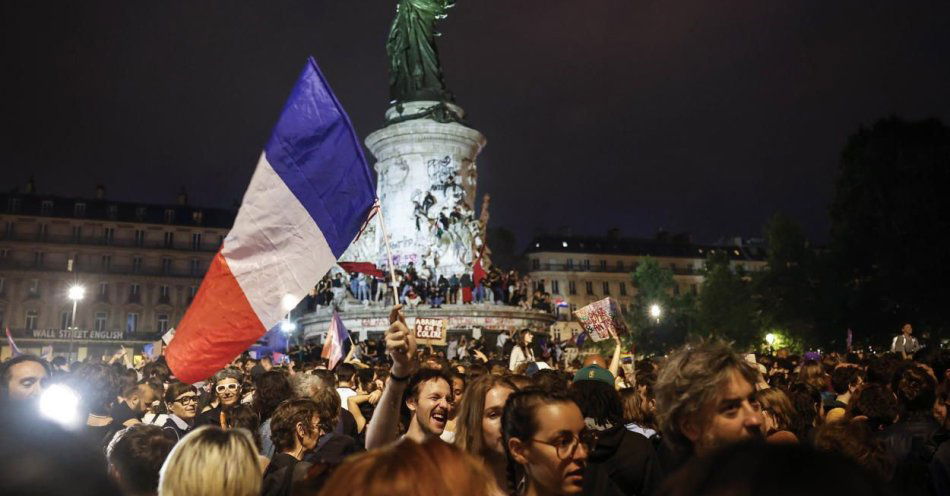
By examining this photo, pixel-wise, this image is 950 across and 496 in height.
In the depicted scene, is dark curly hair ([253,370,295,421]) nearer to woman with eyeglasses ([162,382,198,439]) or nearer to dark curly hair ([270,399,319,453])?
woman with eyeglasses ([162,382,198,439])

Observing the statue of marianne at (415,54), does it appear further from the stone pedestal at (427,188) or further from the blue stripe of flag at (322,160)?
the blue stripe of flag at (322,160)

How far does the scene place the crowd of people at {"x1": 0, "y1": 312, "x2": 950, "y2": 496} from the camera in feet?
6.55

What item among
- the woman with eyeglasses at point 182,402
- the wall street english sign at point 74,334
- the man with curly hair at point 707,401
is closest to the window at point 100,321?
the wall street english sign at point 74,334

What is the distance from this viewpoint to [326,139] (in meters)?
6.10

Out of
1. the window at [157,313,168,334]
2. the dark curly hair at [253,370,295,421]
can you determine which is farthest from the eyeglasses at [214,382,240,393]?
the window at [157,313,168,334]

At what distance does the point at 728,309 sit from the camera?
6112cm

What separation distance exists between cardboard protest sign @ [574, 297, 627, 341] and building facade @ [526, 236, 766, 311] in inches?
2509

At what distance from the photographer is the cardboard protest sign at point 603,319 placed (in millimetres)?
13688

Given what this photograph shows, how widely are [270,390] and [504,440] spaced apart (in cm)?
348

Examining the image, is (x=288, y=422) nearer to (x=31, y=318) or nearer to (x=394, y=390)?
(x=394, y=390)

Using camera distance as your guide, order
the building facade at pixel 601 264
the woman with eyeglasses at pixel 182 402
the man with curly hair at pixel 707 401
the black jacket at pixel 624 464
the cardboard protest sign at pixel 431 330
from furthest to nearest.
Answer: the building facade at pixel 601 264, the cardboard protest sign at pixel 431 330, the woman with eyeglasses at pixel 182 402, the black jacket at pixel 624 464, the man with curly hair at pixel 707 401

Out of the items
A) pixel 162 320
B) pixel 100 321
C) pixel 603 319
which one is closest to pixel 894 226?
pixel 603 319

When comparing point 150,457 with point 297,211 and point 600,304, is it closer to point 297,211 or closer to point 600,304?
point 297,211

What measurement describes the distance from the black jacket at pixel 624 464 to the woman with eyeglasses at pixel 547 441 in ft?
1.55
